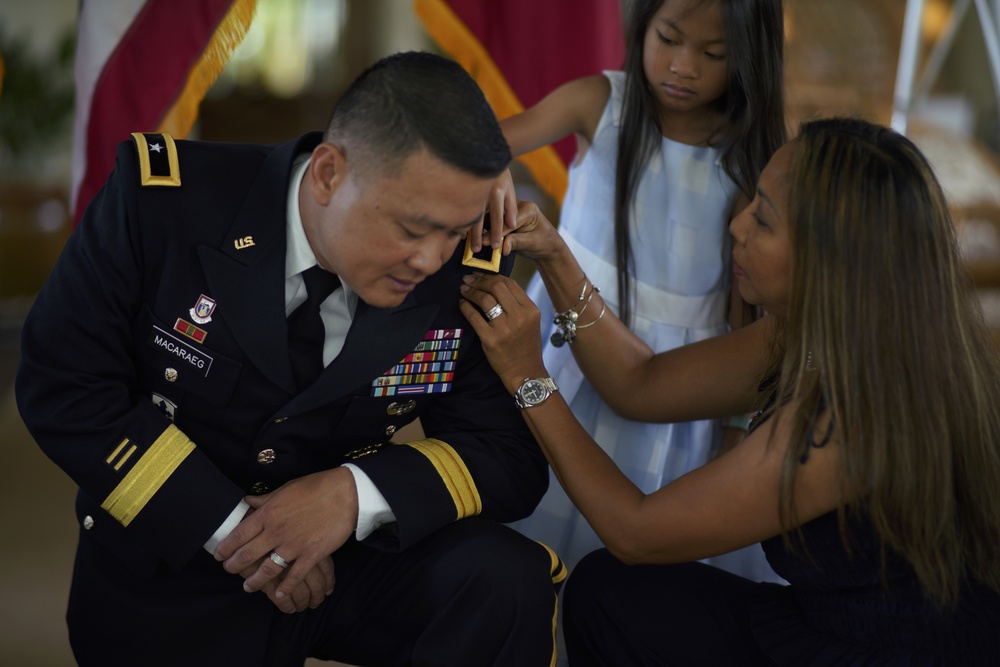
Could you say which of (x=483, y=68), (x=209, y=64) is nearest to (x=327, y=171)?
(x=209, y=64)

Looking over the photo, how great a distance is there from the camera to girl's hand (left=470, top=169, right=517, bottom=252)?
1.74 metres

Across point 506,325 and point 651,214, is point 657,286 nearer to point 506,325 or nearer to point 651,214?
point 651,214

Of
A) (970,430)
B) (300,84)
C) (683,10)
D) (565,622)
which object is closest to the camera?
(970,430)

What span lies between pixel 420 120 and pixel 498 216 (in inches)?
12.3

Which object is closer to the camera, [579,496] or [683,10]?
[579,496]

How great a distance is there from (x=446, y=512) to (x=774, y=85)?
3.74 feet

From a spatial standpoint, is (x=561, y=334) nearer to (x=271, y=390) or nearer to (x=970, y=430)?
(x=271, y=390)

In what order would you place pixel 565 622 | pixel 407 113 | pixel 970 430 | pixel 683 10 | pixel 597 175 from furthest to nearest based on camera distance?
pixel 597 175 < pixel 683 10 < pixel 565 622 < pixel 970 430 < pixel 407 113

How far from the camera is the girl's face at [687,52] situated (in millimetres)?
2127

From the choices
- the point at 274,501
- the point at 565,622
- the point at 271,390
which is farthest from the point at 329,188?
the point at 565,622

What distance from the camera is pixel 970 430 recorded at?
5.22 ft

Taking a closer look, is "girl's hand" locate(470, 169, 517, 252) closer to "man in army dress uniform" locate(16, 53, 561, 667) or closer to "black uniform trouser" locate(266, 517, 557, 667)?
"man in army dress uniform" locate(16, 53, 561, 667)

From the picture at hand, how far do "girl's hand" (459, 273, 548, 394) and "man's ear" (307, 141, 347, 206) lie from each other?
1.04 feet

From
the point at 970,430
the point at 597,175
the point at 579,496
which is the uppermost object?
the point at 597,175
